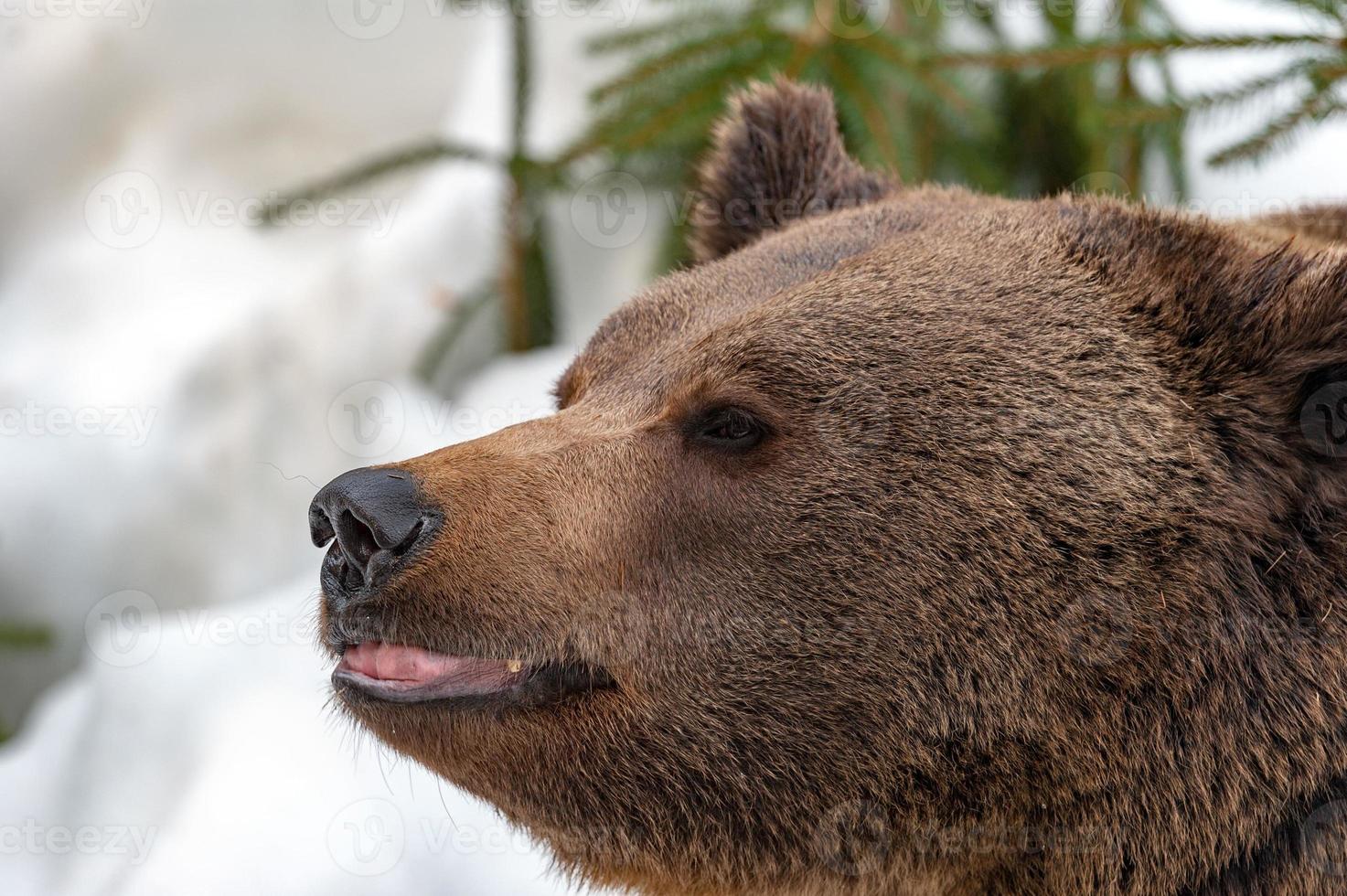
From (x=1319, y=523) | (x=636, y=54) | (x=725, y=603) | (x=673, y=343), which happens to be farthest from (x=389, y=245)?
(x=1319, y=523)

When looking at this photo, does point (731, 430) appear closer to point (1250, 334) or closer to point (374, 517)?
point (374, 517)

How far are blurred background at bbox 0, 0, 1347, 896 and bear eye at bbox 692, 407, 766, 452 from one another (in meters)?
1.77

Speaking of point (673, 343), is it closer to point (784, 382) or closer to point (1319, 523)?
point (784, 382)

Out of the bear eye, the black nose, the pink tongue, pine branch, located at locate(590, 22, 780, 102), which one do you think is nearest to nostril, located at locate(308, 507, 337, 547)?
the black nose

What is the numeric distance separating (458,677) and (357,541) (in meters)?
0.33

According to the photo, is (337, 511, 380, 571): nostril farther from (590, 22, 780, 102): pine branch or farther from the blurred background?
(590, 22, 780, 102): pine branch

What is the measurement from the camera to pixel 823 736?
2492mm

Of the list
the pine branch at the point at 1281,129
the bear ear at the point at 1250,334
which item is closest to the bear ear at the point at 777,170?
the bear ear at the point at 1250,334

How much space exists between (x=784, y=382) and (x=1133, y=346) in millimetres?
710

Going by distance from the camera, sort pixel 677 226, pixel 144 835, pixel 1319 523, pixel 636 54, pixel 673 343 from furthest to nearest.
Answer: pixel 636 54 → pixel 677 226 → pixel 144 835 → pixel 673 343 → pixel 1319 523

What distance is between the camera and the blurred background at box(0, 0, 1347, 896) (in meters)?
4.45

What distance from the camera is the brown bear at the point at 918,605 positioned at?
7.97 feet

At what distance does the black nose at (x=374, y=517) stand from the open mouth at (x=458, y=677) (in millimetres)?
177

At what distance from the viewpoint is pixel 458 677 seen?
2.46 m
